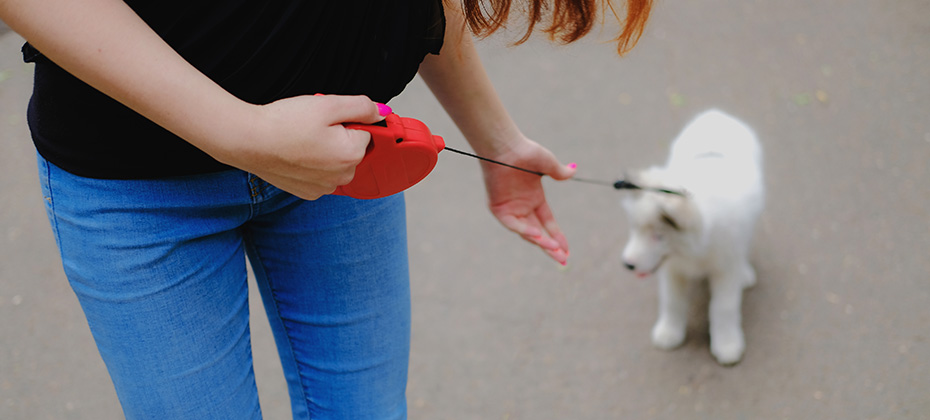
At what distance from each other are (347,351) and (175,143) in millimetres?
413

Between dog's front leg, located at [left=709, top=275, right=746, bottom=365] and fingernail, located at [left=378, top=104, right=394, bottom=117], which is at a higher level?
fingernail, located at [left=378, top=104, right=394, bottom=117]

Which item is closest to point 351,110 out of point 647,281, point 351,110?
point 351,110

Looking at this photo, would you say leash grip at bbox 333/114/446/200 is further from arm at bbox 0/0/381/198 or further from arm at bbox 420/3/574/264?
arm at bbox 420/3/574/264

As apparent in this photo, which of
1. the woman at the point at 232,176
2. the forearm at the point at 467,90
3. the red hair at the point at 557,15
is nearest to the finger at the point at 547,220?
the forearm at the point at 467,90

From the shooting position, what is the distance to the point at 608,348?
231 centimetres

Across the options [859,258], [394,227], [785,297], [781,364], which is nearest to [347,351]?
[394,227]

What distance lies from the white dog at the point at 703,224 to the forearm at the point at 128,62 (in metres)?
1.36

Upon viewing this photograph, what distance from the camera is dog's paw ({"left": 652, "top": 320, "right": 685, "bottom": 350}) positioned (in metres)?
2.27

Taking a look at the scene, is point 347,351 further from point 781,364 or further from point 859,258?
point 859,258

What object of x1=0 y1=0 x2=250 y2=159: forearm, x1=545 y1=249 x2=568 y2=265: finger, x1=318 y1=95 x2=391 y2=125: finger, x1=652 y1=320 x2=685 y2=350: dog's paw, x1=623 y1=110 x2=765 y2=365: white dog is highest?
x1=0 y1=0 x2=250 y2=159: forearm

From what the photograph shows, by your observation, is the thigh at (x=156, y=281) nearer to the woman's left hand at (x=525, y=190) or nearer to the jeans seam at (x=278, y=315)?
the jeans seam at (x=278, y=315)

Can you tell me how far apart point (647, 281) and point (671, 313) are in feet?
0.91

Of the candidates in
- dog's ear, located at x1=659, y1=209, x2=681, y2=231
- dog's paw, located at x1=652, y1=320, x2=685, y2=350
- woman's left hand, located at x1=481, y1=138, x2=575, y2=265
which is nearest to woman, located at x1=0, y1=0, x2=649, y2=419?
woman's left hand, located at x1=481, y1=138, x2=575, y2=265

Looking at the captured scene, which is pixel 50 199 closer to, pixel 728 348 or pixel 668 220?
pixel 668 220
